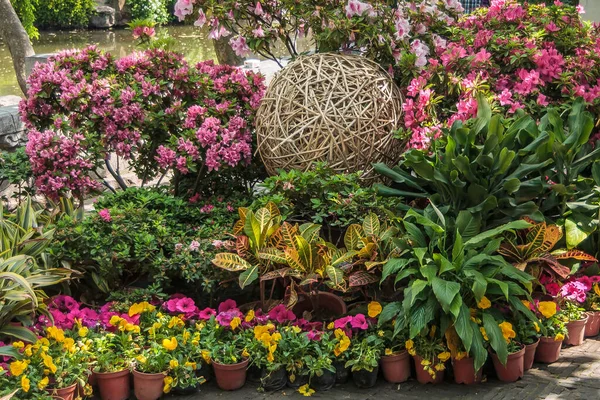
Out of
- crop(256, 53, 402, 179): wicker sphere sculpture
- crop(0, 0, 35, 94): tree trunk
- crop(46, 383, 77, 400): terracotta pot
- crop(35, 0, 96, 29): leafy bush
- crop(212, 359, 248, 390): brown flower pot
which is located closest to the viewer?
crop(46, 383, 77, 400): terracotta pot

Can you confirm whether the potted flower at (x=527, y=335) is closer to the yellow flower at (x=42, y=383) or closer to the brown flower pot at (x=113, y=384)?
the brown flower pot at (x=113, y=384)

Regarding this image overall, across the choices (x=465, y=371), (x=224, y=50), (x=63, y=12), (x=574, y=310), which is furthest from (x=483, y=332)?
(x=63, y=12)

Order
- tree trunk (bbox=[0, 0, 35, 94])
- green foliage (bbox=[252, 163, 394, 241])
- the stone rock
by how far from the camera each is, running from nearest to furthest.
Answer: green foliage (bbox=[252, 163, 394, 241]), tree trunk (bbox=[0, 0, 35, 94]), the stone rock

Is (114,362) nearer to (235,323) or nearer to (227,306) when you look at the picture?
(235,323)

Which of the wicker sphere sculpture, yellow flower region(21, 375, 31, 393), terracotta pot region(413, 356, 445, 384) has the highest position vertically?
the wicker sphere sculpture

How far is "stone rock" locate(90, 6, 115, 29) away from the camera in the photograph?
27328 mm

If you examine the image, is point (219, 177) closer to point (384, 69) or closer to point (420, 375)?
point (384, 69)

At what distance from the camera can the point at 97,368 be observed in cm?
407

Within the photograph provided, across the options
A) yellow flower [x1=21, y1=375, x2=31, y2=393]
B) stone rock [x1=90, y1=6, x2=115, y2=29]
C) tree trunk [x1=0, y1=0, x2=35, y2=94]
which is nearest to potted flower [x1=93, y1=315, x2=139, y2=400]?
yellow flower [x1=21, y1=375, x2=31, y2=393]

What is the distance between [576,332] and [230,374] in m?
2.05

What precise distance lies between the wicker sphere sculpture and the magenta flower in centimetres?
138

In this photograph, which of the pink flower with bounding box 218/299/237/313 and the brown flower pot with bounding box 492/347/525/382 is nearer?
the brown flower pot with bounding box 492/347/525/382

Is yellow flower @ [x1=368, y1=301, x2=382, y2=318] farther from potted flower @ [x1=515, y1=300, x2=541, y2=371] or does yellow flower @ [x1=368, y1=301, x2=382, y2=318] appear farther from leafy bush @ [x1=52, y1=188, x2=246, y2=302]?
leafy bush @ [x1=52, y1=188, x2=246, y2=302]

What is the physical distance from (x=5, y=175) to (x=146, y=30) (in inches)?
60.3
